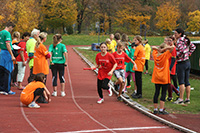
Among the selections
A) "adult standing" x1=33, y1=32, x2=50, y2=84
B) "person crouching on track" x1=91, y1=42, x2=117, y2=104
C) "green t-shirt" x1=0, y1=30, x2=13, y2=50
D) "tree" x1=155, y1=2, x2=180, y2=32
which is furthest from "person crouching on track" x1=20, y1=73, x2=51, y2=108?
"tree" x1=155, y1=2, x2=180, y2=32

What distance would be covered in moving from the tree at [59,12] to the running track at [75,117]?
167 ft

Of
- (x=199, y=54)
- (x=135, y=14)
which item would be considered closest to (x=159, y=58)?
(x=199, y=54)

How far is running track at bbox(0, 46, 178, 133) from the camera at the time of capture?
7164 millimetres

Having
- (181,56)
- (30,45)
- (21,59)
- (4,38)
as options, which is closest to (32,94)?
(4,38)

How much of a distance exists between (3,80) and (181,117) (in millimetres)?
5796

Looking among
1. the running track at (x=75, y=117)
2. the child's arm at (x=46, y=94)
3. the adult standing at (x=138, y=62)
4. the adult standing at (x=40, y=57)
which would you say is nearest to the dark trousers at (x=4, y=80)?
the running track at (x=75, y=117)

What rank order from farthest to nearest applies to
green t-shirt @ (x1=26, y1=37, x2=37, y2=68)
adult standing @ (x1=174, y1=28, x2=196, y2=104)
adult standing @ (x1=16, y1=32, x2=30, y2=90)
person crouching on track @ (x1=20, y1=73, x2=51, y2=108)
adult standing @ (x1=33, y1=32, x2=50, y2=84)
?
adult standing @ (x1=16, y1=32, x2=30, y2=90) → green t-shirt @ (x1=26, y1=37, x2=37, y2=68) → adult standing @ (x1=33, y1=32, x2=50, y2=84) → adult standing @ (x1=174, y1=28, x2=196, y2=104) → person crouching on track @ (x1=20, y1=73, x2=51, y2=108)

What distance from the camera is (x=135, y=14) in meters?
67.2

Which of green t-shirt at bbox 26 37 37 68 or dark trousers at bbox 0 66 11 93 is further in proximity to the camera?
green t-shirt at bbox 26 37 37 68

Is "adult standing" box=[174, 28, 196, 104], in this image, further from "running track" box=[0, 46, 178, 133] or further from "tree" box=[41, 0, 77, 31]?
"tree" box=[41, 0, 77, 31]

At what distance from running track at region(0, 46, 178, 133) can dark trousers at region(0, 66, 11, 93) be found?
0.41 m

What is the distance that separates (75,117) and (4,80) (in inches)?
147

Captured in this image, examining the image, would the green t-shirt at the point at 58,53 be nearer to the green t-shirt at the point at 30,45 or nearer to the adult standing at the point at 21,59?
the green t-shirt at the point at 30,45

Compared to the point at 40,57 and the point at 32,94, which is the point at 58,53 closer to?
the point at 40,57
